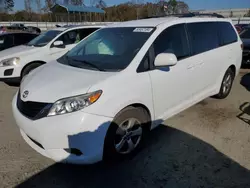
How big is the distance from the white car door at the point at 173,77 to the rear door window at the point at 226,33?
4.58 ft

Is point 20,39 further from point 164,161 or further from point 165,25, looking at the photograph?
point 164,161

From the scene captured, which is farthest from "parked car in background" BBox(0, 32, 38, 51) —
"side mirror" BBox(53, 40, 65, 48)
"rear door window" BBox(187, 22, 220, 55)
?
"rear door window" BBox(187, 22, 220, 55)

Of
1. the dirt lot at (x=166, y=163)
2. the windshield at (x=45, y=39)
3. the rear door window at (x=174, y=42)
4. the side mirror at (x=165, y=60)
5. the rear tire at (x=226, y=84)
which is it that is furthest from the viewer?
the windshield at (x=45, y=39)

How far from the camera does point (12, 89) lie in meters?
6.50

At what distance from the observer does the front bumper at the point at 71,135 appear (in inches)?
99.7

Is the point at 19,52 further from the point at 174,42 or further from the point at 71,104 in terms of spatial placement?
the point at 71,104

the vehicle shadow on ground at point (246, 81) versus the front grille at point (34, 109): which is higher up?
the front grille at point (34, 109)

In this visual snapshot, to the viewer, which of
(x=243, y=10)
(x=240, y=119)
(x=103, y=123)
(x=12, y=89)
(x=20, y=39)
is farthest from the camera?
(x=243, y=10)

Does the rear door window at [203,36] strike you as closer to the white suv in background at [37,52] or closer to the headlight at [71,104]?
the headlight at [71,104]

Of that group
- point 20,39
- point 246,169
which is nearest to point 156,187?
point 246,169

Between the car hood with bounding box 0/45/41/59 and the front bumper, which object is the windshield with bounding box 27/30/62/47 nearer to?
the car hood with bounding box 0/45/41/59

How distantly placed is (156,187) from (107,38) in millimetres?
2223

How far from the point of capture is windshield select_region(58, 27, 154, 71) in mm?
3166

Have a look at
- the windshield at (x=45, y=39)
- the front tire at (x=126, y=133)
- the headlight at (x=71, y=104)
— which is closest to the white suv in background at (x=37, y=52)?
the windshield at (x=45, y=39)
